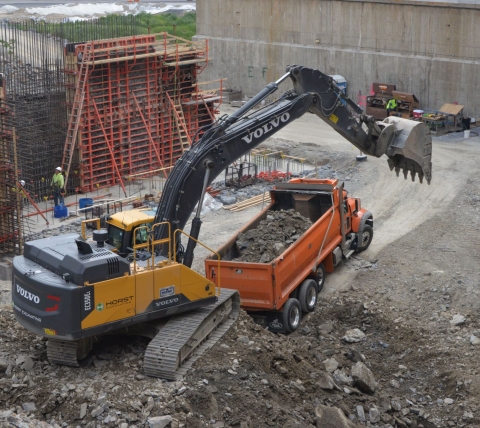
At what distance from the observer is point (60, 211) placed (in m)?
26.8

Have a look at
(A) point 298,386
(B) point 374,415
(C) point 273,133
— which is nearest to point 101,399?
(A) point 298,386

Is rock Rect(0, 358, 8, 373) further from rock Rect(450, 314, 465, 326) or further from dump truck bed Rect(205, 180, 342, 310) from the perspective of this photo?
rock Rect(450, 314, 465, 326)

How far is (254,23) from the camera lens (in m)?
43.8

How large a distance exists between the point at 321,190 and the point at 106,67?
35.7ft

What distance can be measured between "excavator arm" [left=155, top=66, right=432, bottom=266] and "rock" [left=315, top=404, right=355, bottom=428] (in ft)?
12.2

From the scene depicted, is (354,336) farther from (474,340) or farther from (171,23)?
(171,23)

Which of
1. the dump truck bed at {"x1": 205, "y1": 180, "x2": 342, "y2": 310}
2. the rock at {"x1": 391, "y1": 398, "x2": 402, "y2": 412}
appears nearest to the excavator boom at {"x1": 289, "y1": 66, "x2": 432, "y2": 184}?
the dump truck bed at {"x1": 205, "y1": 180, "x2": 342, "y2": 310}

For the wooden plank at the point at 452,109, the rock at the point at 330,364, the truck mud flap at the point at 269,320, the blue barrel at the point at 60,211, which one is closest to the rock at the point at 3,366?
the truck mud flap at the point at 269,320

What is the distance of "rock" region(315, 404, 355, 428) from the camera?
46.3 feet

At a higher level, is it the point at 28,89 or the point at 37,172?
the point at 28,89

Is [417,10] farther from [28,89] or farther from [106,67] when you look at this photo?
[28,89]

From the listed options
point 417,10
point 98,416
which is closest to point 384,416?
point 98,416

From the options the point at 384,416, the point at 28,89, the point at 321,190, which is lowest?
the point at 384,416

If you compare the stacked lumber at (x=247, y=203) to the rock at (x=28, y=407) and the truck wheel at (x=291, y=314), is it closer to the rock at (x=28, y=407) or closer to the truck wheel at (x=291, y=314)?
the truck wheel at (x=291, y=314)
